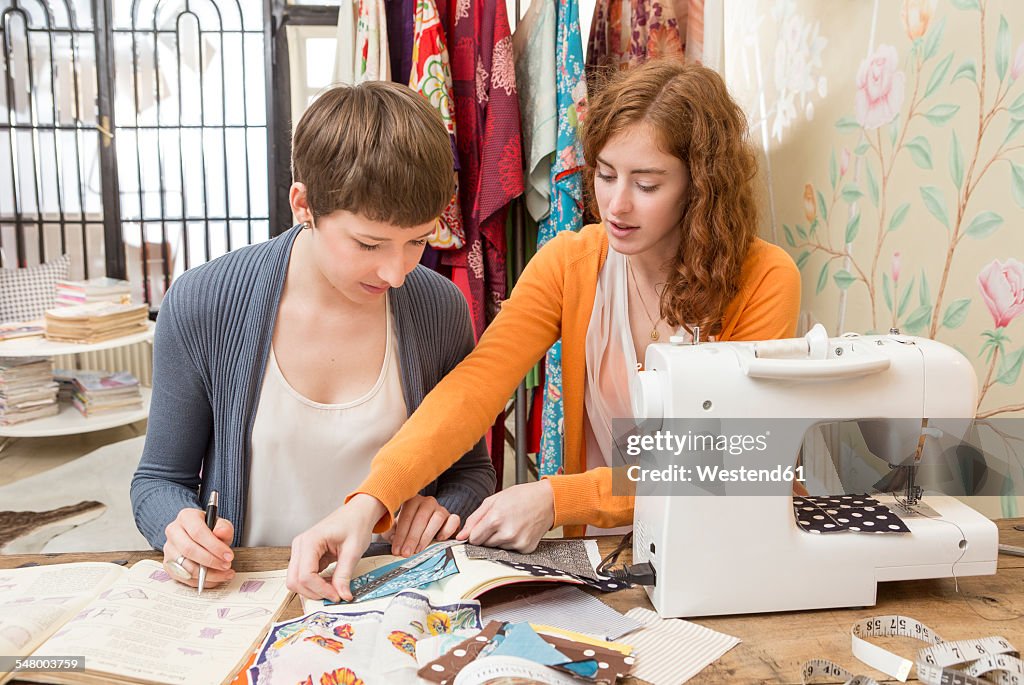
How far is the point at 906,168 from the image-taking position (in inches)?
65.5

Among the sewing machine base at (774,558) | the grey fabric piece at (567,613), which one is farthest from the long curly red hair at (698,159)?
the grey fabric piece at (567,613)

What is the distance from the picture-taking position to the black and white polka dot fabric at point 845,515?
3.55ft

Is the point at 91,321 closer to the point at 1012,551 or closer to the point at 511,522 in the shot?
the point at 511,522

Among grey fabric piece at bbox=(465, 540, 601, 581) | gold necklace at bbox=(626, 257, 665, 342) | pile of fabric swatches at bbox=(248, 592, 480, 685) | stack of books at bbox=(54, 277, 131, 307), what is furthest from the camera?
stack of books at bbox=(54, 277, 131, 307)

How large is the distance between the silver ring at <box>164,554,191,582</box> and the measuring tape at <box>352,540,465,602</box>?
21cm

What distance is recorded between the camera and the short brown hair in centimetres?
114

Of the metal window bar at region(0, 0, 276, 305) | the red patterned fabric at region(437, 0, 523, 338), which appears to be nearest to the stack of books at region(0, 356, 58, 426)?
the metal window bar at region(0, 0, 276, 305)

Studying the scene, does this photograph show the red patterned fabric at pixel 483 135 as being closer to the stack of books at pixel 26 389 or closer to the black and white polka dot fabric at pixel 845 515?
the black and white polka dot fabric at pixel 845 515

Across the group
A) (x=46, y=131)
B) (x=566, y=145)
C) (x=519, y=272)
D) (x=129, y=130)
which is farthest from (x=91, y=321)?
(x=566, y=145)

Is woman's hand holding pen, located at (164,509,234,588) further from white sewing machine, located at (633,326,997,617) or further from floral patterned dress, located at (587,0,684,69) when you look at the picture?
floral patterned dress, located at (587,0,684,69)

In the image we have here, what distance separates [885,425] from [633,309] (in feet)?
1.95

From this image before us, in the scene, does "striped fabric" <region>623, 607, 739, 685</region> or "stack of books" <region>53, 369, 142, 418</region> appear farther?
"stack of books" <region>53, 369, 142, 418</region>

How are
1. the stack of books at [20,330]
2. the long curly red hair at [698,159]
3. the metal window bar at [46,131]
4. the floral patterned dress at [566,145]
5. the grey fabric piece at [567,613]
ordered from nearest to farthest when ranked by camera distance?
the grey fabric piece at [567,613] → the long curly red hair at [698,159] → the floral patterned dress at [566,145] → the stack of books at [20,330] → the metal window bar at [46,131]

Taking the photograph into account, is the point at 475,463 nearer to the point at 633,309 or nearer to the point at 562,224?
the point at 633,309
